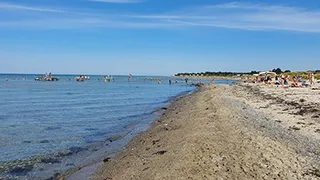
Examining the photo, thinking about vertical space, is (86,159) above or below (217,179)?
below

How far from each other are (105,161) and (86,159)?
1.24 metres

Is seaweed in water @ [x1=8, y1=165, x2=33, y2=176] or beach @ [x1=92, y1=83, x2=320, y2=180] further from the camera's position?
seaweed in water @ [x1=8, y1=165, x2=33, y2=176]

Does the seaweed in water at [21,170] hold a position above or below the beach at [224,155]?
below

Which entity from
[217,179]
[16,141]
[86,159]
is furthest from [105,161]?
[16,141]

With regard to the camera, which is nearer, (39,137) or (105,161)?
(105,161)

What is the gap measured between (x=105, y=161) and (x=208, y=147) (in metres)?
3.91

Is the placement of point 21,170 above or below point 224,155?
below

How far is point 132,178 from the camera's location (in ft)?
28.7

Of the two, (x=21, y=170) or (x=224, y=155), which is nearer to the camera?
(x=224, y=155)

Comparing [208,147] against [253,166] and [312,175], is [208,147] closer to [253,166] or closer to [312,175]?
[253,166]

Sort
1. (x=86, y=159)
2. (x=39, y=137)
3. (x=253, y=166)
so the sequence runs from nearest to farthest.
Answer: (x=253, y=166)
(x=86, y=159)
(x=39, y=137)

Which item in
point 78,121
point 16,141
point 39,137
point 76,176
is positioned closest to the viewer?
point 76,176

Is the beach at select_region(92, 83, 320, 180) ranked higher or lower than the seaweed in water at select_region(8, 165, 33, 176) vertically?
higher

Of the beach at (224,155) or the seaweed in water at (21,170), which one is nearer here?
the beach at (224,155)
